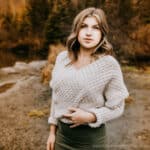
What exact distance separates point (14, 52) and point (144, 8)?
3522 millimetres

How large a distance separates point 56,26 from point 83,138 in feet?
30.1

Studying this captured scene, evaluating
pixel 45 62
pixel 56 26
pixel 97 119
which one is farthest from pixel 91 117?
pixel 56 26

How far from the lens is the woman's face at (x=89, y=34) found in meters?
2.23

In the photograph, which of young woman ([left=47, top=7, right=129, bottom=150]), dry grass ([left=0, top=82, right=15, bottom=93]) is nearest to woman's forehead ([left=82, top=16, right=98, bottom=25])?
young woman ([left=47, top=7, right=129, bottom=150])

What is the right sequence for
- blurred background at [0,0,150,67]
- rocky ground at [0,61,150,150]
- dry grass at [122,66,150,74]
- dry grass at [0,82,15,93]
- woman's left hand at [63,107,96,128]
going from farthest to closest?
1. blurred background at [0,0,150,67]
2. dry grass at [122,66,150,74]
3. dry grass at [0,82,15,93]
4. rocky ground at [0,61,150,150]
5. woman's left hand at [63,107,96,128]

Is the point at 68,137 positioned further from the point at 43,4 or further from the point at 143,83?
the point at 43,4

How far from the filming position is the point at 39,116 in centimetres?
617

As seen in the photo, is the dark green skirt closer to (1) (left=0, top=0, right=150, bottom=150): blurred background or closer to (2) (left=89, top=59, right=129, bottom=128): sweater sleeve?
(2) (left=89, top=59, right=129, bottom=128): sweater sleeve

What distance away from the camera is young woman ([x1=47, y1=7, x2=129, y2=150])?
86.0 inches

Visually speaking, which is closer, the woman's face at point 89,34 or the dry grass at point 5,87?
the woman's face at point 89,34

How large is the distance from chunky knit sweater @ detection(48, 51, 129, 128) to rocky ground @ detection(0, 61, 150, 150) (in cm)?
284

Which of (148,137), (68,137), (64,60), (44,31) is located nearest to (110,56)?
(64,60)

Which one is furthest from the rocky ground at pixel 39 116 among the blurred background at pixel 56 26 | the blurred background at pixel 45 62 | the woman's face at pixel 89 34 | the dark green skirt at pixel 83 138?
the woman's face at pixel 89 34

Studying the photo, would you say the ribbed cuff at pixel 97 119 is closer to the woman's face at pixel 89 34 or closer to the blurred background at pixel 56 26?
the woman's face at pixel 89 34
